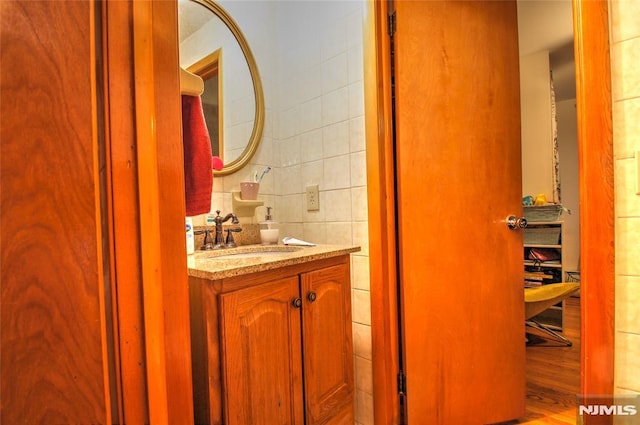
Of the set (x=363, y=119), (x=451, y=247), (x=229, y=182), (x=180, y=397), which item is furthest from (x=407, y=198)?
(x=180, y=397)

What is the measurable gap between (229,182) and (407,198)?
879 mm

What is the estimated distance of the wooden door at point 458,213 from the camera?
3.93 feet

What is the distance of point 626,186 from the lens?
761 millimetres

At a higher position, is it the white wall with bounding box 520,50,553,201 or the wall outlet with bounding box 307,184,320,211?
the white wall with bounding box 520,50,553,201

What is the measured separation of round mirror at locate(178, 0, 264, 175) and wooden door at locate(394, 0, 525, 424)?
32.0 inches

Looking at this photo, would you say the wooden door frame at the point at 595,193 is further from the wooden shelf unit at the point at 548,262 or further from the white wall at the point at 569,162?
the white wall at the point at 569,162

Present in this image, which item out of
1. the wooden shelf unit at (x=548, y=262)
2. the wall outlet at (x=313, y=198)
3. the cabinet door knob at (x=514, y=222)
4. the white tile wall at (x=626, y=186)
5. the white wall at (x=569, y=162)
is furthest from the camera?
the white wall at (x=569, y=162)

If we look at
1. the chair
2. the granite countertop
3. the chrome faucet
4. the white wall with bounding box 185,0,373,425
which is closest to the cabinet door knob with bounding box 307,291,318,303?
the granite countertop

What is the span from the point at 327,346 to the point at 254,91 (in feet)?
4.47

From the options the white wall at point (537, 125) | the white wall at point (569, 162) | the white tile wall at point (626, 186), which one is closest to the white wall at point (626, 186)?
the white tile wall at point (626, 186)

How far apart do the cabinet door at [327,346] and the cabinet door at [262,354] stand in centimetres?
5

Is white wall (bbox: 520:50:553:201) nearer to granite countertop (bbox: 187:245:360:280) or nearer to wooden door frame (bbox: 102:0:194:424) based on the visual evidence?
granite countertop (bbox: 187:245:360:280)

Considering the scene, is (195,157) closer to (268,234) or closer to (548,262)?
(268,234)

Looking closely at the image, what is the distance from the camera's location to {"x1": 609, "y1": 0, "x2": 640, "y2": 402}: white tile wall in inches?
29.5
